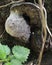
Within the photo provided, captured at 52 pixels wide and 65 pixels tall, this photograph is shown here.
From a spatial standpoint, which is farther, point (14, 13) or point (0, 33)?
point (0, 33)

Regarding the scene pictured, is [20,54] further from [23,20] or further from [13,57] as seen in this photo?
[23,20]

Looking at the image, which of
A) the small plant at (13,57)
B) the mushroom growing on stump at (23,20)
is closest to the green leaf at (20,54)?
the small plant at (13,57)

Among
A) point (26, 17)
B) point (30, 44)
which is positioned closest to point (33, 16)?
point (26, 17)

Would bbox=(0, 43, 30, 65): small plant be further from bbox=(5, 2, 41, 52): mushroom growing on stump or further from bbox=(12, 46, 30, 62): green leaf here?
bbox=(5, 2, 41, 52): mushroom growing on stump

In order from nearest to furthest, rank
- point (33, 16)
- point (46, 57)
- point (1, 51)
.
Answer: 1. point (1, 51)
2. point (33, 16)
3. point (46, 57)

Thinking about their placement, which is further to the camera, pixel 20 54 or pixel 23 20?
pixel 23 20

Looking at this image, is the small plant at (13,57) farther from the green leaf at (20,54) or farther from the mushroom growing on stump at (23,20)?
the mushroom growing on stump at (23,20)

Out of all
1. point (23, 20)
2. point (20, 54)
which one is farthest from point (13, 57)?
point (23, 20)

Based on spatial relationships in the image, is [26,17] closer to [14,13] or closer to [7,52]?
[14,13]
